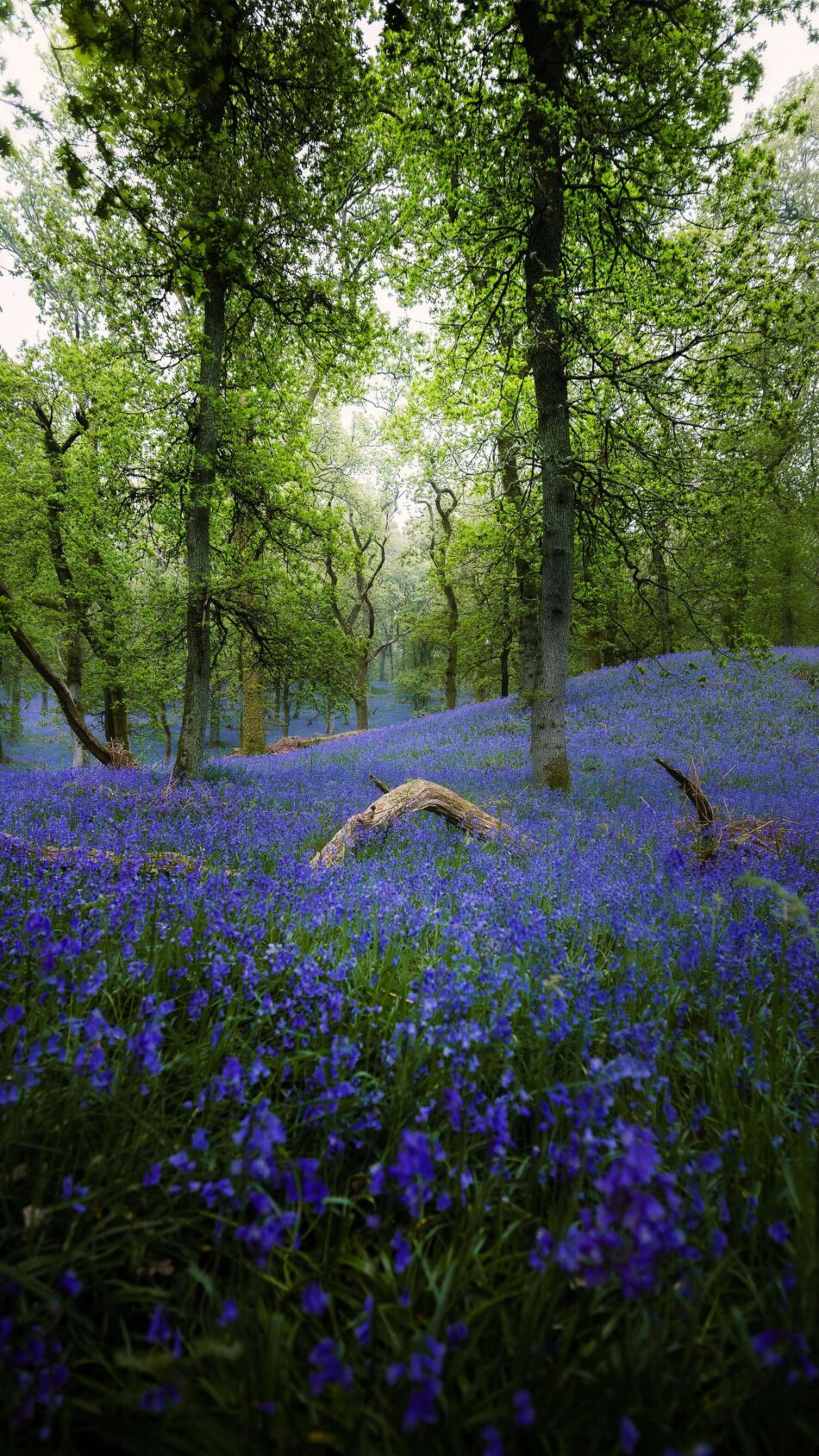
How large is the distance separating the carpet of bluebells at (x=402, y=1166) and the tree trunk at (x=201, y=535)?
5073 millimetres

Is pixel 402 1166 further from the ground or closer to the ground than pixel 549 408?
closer to the ground

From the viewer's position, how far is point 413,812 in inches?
236

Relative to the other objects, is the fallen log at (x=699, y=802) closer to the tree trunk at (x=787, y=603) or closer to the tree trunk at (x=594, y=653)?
the tree trunk at (x=594, y=653)

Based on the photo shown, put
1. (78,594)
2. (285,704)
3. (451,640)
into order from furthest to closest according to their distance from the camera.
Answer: (285,704) → (451,640) → (78,594)

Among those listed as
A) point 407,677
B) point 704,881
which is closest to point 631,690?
point 704,881

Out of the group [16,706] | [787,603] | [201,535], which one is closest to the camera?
[201,535]

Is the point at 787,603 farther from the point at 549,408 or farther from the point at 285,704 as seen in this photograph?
the point at 285,704

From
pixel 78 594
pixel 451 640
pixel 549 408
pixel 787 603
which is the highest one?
pixel 787 603

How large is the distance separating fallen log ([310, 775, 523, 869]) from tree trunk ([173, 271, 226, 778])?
13.2ft

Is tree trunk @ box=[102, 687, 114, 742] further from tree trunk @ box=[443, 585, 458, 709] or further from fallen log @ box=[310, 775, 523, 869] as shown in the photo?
tree trunk @ box=[443, 585, 458, 709]

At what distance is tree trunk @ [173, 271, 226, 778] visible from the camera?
805 cm

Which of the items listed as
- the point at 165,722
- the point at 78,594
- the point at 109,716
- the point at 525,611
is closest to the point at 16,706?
the point at 109,716

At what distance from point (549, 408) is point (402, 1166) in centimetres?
871

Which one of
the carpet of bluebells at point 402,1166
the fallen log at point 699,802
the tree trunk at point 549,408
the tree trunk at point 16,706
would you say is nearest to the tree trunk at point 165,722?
the tree trunk at point 16,706
